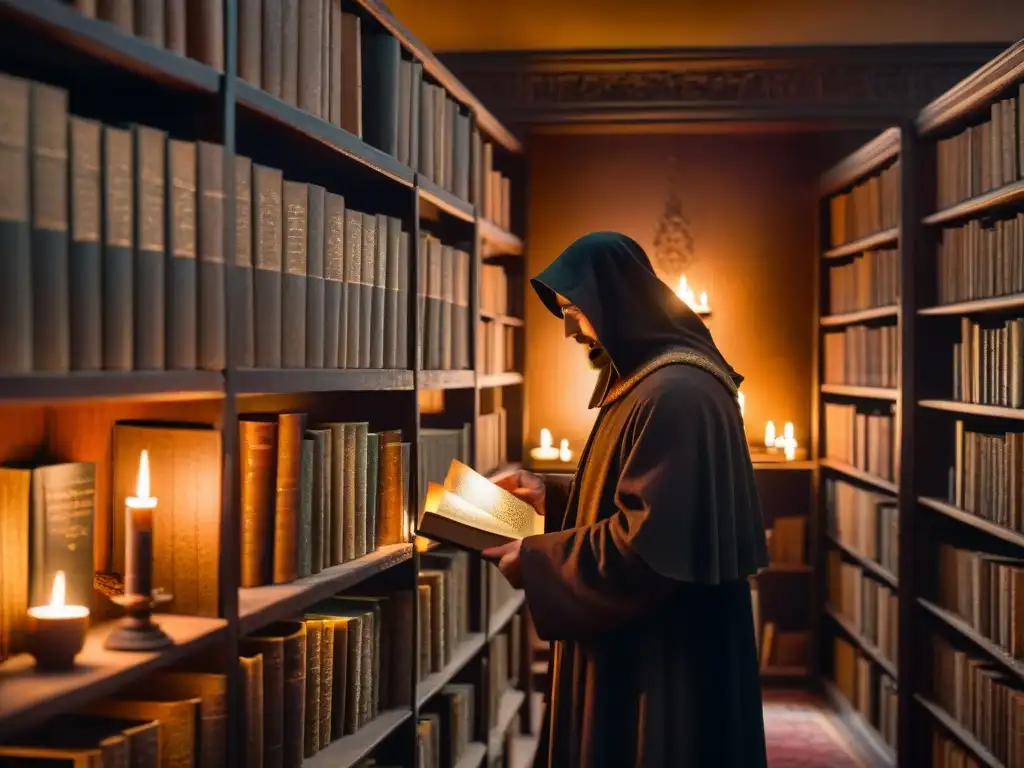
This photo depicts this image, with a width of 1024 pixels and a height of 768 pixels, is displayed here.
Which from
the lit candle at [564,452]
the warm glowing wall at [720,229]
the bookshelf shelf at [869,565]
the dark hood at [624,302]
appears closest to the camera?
the dark hood at [624,302]

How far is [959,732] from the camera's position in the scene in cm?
402

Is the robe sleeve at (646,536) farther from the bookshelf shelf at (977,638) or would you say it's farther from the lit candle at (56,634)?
the bookshelf shelf at (977,638)

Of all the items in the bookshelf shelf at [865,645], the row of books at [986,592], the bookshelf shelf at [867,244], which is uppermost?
the bookshelf shelf at [867,244]

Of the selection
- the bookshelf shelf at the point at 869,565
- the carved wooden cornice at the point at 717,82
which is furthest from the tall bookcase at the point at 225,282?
the bookshelf shelf at the point at 869,565

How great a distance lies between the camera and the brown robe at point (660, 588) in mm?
2305

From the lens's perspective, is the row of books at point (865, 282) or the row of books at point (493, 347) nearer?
the row of books at point (493, 347)

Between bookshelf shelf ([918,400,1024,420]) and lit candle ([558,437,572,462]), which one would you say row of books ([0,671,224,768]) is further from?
lit candle ([558,437,572,462])

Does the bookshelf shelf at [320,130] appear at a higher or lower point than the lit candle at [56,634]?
higher

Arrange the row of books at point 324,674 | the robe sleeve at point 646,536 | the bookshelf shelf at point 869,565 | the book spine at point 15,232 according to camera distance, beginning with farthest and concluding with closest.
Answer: the bookshelf shelf at point 869,565, the robe sleeve at point 646,536, the row of books at point 324,674, the book spine at point 15,232

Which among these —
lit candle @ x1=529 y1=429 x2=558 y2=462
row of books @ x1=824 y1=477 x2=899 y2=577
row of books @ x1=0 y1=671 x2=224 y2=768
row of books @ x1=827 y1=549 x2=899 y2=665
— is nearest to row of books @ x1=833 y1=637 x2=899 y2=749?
row of books @ x1=827 y1=549 x2=899 y2=665

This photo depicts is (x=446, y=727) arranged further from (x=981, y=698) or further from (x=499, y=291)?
(x=499, y=291)

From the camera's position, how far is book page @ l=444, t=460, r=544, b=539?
8.41 ft

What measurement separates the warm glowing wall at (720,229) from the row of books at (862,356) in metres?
0.29

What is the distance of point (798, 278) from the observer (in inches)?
241
